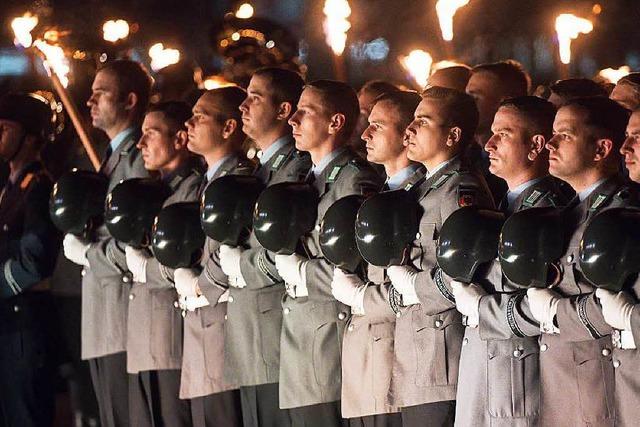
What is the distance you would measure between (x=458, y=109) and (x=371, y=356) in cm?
106

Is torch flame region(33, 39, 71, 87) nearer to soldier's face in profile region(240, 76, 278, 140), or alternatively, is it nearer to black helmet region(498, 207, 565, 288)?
soldier's face in profile region(240, 76, 278, 140)

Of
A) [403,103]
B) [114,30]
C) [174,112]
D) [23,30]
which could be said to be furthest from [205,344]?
[114,30]

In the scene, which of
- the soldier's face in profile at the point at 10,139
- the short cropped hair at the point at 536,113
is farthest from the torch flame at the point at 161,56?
the short cropped hair at the point at 536,113

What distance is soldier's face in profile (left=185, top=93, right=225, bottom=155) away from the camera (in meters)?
7.40

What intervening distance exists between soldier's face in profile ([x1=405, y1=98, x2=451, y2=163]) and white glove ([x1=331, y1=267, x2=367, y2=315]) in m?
0.55

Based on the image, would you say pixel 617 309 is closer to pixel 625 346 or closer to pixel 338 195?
pixel 625 346

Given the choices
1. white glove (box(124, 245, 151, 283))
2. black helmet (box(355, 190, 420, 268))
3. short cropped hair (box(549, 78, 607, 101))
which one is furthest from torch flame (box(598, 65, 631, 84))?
black helmet (box(355, 190, 420, 268))

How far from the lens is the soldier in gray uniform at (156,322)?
24.7 ft

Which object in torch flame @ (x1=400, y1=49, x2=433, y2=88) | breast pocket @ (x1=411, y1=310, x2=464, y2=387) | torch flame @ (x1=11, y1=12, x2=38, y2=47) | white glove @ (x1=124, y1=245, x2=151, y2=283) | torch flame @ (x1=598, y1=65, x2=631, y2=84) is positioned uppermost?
torch flame @ (x1=11, y1=12, x2=38, y2=47)

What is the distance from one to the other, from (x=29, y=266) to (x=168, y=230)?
1.41 meters

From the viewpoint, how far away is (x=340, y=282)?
251 inches

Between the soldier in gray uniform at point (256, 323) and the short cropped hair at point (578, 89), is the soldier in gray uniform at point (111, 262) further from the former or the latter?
the short cropped hair at point (578, 89)

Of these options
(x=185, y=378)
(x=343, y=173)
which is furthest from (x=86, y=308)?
(x=343, y=173)

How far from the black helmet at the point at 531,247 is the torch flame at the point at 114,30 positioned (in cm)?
629
